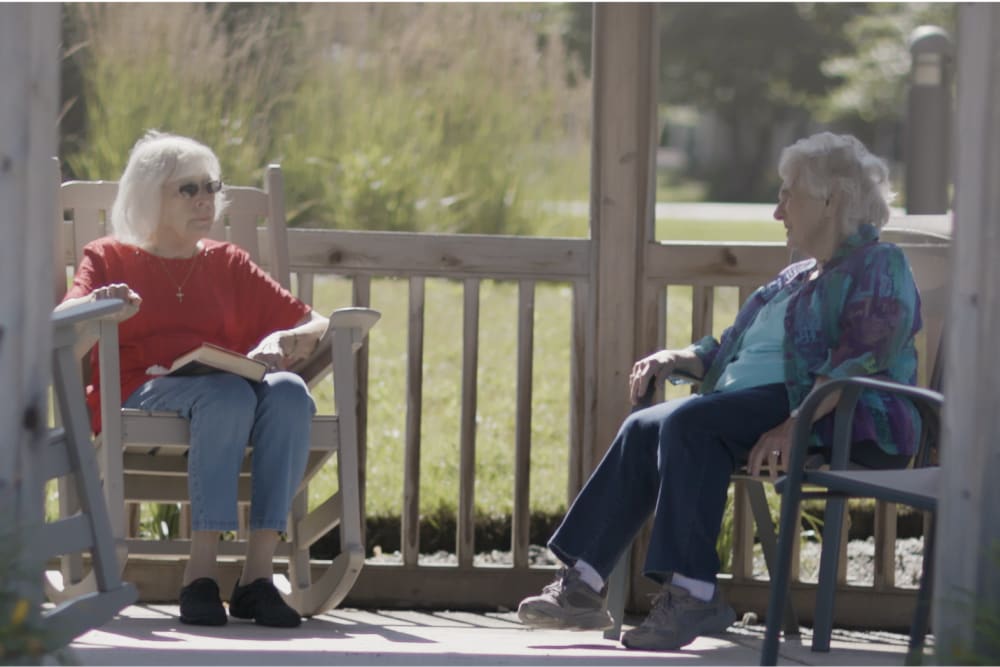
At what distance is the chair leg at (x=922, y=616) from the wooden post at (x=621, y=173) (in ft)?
3.33

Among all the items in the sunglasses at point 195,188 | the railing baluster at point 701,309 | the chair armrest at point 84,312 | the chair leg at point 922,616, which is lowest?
the chair leg at point 922,616

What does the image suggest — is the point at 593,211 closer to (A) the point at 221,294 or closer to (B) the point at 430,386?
(A) the point at 221,294

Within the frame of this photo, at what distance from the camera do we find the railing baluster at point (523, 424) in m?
3.91

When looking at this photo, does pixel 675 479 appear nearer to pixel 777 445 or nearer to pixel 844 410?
pixel 777 445

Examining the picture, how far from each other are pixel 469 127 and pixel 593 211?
2585mm

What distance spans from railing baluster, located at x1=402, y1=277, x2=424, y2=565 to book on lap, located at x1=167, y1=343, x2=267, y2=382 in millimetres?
554

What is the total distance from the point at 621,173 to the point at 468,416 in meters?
0.71

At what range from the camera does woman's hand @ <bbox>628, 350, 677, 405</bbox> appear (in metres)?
3.44

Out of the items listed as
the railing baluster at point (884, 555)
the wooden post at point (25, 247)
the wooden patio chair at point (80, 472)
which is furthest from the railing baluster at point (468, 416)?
the wooden post at point (25, 247)

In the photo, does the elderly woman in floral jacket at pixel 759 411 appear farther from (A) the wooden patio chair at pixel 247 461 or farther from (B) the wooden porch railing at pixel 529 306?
(A) the wooden patio chair at pixel 247 461

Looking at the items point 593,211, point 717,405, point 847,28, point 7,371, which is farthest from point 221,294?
point 847,28

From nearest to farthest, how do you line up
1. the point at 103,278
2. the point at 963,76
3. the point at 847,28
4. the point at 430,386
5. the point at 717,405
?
the point at 963,76 < the point at 717,405 < the point at 103,278 < the point at 430,386 < the point at 847,28

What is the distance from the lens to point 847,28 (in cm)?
2333

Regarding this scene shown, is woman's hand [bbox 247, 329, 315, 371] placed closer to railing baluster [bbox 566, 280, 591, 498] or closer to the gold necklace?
the gold necklace
